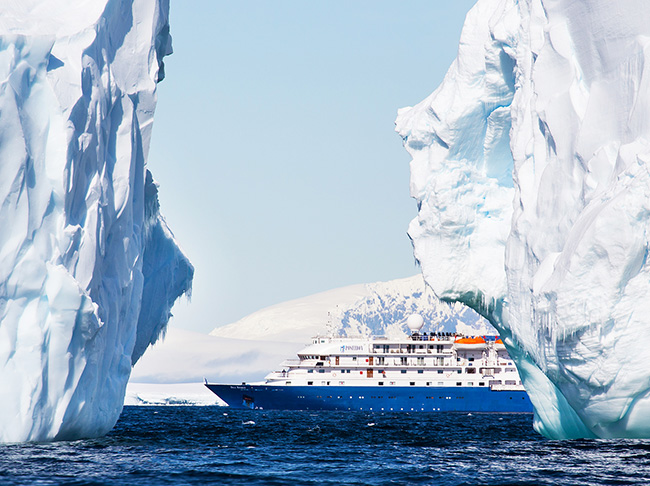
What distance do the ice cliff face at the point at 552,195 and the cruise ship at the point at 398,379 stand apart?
3871 cm

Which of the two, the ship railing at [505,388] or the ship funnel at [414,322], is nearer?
the ship railing at [505,388]

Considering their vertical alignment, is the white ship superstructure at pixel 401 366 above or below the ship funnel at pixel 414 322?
below

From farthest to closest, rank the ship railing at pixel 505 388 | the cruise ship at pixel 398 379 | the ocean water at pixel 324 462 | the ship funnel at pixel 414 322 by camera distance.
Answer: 1. the ship funnel at pixel 414 322
2. the cruise ship at pixel 398 379
3. the ship railing at pixel 505 388
4. the ocean water at pixel 324 462

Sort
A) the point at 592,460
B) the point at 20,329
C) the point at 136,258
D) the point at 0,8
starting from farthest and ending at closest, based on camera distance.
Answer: the point at 136,258 < the point at 0,8 < the point at 20,329 < the point at 592,460

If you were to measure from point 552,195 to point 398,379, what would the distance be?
1834 inches

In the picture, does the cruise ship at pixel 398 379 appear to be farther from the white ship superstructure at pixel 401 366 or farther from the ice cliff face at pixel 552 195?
the ice cliff face at pixel 552 195

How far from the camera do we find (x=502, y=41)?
27609 millimetres

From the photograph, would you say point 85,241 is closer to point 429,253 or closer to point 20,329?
point 20,329

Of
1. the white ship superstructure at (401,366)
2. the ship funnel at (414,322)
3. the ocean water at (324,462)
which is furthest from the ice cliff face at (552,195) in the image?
the ship funnel at (414,322)

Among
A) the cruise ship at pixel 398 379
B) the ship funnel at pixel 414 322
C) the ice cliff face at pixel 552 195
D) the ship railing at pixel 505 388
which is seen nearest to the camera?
the ice cliff face at pixel 552 195

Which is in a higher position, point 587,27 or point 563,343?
point 587,27

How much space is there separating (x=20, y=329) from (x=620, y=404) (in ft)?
43.9

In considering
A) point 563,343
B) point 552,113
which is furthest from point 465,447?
point 552,113

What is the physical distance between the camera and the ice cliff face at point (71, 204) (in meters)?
20.9
